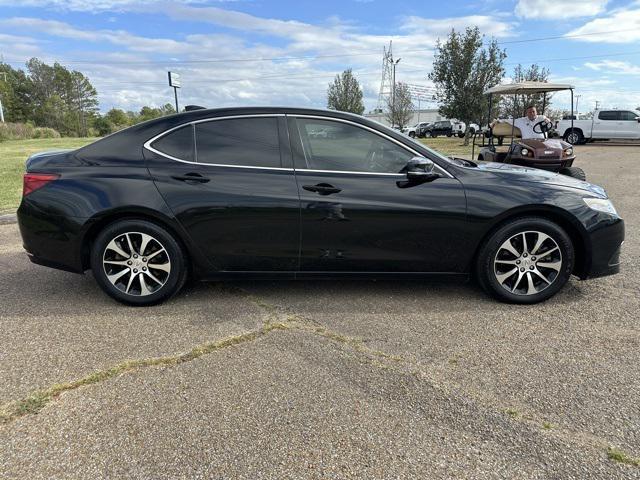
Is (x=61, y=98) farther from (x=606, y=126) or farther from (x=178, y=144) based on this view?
(x=178, y=144)

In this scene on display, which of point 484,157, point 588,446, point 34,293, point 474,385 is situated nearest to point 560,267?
point 474,385

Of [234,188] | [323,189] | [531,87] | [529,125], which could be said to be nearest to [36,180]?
[234,188]

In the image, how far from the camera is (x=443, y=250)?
3.77 m

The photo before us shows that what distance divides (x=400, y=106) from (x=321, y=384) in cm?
6256

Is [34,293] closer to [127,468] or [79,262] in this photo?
[79,262]

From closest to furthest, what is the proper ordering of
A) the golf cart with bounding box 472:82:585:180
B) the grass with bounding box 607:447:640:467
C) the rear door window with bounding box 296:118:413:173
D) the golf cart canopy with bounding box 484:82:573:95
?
the grass with bounding box 607:447:640:467
the rear door window with bounding box 296:118:413:173
the golf cart with bounding box 472:82:585:180
the golf cart canopy with bounding box 484:82:573:95

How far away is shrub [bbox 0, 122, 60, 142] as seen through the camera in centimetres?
3584

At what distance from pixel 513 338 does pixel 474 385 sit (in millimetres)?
751

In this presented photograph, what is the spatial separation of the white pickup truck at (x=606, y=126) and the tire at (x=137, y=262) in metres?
26.5

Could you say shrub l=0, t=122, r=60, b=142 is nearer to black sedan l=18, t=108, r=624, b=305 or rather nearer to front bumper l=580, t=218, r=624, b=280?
black sedan l=18, t=108, r=624, b=305

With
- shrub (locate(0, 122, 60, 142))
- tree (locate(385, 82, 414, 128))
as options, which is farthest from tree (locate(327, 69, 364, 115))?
shrub (locate(0, 122, 60, 142))

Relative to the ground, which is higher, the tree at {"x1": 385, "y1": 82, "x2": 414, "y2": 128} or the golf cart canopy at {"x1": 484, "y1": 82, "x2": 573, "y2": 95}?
the tree at {"x1": 385, "y1": 82, "x2": 414, "y2": 128}

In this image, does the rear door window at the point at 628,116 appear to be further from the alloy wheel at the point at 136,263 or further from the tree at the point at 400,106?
the tree at the point at 400,106

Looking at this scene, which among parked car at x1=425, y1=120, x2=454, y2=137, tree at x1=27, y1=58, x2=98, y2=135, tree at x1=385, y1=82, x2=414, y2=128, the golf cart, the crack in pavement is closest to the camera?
the crack in pavement
